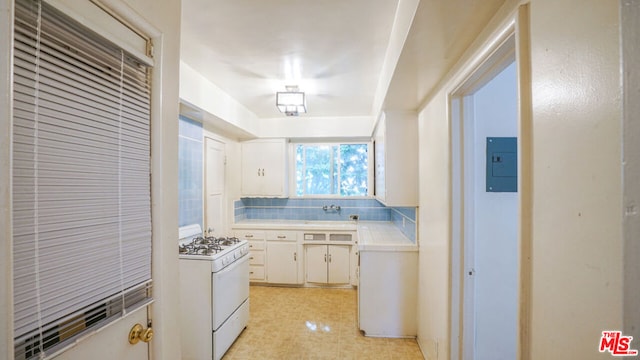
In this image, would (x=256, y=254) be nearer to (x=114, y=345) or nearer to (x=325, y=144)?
(x=325, y=144)

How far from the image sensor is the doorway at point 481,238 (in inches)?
59.2

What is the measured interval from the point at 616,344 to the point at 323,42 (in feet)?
6.23

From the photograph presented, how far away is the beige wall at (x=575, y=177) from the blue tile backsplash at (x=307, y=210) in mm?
3144

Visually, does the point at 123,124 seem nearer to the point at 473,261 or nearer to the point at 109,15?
the point at 109,15

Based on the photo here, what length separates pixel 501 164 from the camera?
154cm

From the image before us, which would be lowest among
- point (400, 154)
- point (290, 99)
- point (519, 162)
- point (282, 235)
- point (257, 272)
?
point (257, 272)

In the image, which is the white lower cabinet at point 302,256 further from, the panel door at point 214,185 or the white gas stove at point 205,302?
the white gas stove at point 205,302

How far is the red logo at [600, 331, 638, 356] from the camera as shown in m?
0.45

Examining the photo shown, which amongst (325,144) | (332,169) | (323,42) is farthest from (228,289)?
(325,144)

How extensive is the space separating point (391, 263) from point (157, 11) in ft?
7.85

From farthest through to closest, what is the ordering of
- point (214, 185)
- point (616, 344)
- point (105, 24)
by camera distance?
point (214, 185) < point (105, 24) < point (616, 344)

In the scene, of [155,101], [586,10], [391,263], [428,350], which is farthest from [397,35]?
[428,350]

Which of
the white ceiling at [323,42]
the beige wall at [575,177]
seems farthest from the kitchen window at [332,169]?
the beige wall at [575,177]

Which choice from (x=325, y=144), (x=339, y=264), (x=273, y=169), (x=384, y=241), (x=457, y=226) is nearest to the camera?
(x=457, y=226)
